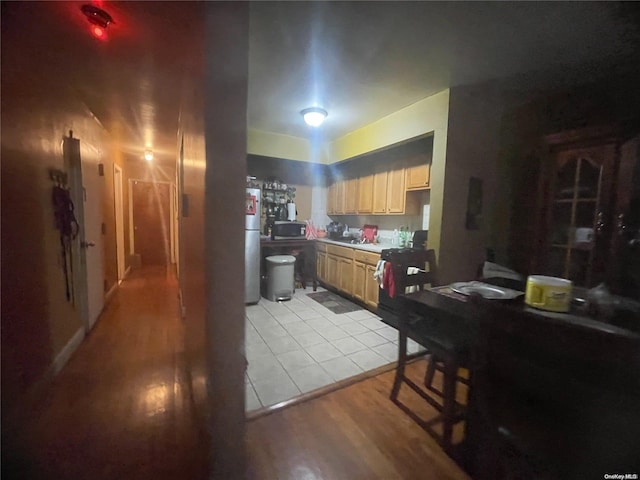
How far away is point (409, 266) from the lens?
70.1 inches

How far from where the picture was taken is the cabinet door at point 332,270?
11.6ft

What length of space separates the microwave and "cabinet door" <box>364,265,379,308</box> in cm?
117

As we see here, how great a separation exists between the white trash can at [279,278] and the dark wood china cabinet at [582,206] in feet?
8.28

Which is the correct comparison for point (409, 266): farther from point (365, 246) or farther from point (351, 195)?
point (351, 195)

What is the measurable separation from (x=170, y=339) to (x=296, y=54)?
2.48 meters

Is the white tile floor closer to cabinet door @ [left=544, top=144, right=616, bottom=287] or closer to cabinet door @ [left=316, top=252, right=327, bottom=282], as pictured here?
cabinet door @ [left=316, top=252, right=327, bottom=282]

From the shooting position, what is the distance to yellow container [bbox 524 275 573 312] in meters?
1.00

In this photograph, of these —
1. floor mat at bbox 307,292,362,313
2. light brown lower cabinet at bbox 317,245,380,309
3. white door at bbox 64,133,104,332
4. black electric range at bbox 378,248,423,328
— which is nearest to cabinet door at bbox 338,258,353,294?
light brown lower cabinet at bbox 317,245,380,309

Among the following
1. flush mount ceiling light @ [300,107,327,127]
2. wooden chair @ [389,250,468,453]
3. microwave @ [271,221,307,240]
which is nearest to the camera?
wooden chair @ [389,250,468,453]

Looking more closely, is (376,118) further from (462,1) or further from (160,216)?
(160,216)

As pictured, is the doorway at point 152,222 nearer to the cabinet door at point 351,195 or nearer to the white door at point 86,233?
the white door at point 86,233

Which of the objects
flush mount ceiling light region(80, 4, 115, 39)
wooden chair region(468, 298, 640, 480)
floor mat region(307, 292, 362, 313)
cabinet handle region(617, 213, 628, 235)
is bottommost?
floor mat region(307, 292, 362, 313)

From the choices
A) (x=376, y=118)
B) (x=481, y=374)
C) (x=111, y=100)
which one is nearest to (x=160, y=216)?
(x=111, y=100)

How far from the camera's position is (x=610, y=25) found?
1261mm
